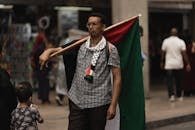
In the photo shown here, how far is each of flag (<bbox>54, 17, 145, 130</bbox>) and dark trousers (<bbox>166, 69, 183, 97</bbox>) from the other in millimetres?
8344

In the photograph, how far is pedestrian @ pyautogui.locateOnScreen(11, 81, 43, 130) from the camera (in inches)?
262

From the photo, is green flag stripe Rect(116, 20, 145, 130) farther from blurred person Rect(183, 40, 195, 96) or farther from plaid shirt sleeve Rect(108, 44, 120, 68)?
blurred person Rect(183, 40, 195, 96)

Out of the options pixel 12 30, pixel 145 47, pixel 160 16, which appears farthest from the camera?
pixel 160 16

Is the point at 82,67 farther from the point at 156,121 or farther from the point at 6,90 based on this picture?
the point at 156,121

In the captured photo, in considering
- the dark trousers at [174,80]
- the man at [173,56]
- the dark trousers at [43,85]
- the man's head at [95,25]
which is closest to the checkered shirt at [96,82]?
the man's head at [95,25]

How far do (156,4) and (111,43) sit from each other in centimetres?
1244

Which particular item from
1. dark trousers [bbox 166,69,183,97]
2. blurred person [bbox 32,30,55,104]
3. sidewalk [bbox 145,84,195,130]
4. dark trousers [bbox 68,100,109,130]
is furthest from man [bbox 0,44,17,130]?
dark trousers [bbox 166,69,183,97]

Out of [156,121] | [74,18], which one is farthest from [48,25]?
[156,121]

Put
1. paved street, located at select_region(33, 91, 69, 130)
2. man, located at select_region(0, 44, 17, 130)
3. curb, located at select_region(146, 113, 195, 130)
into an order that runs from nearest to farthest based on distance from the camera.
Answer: man, located at select_region(0, 44, 17, 130)
paved street, located at select_region(33, 91, 69, 130)
curb, located at select_region(146, 113, 195, 130)

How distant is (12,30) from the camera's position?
57.1ft

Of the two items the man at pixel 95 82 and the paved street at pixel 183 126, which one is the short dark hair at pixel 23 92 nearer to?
the man at pixel 95 82

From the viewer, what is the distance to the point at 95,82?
6406mm

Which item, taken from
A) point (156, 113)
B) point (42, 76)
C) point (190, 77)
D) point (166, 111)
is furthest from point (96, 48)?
point (190, 77)

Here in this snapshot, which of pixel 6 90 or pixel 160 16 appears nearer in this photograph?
pixel 6 90
